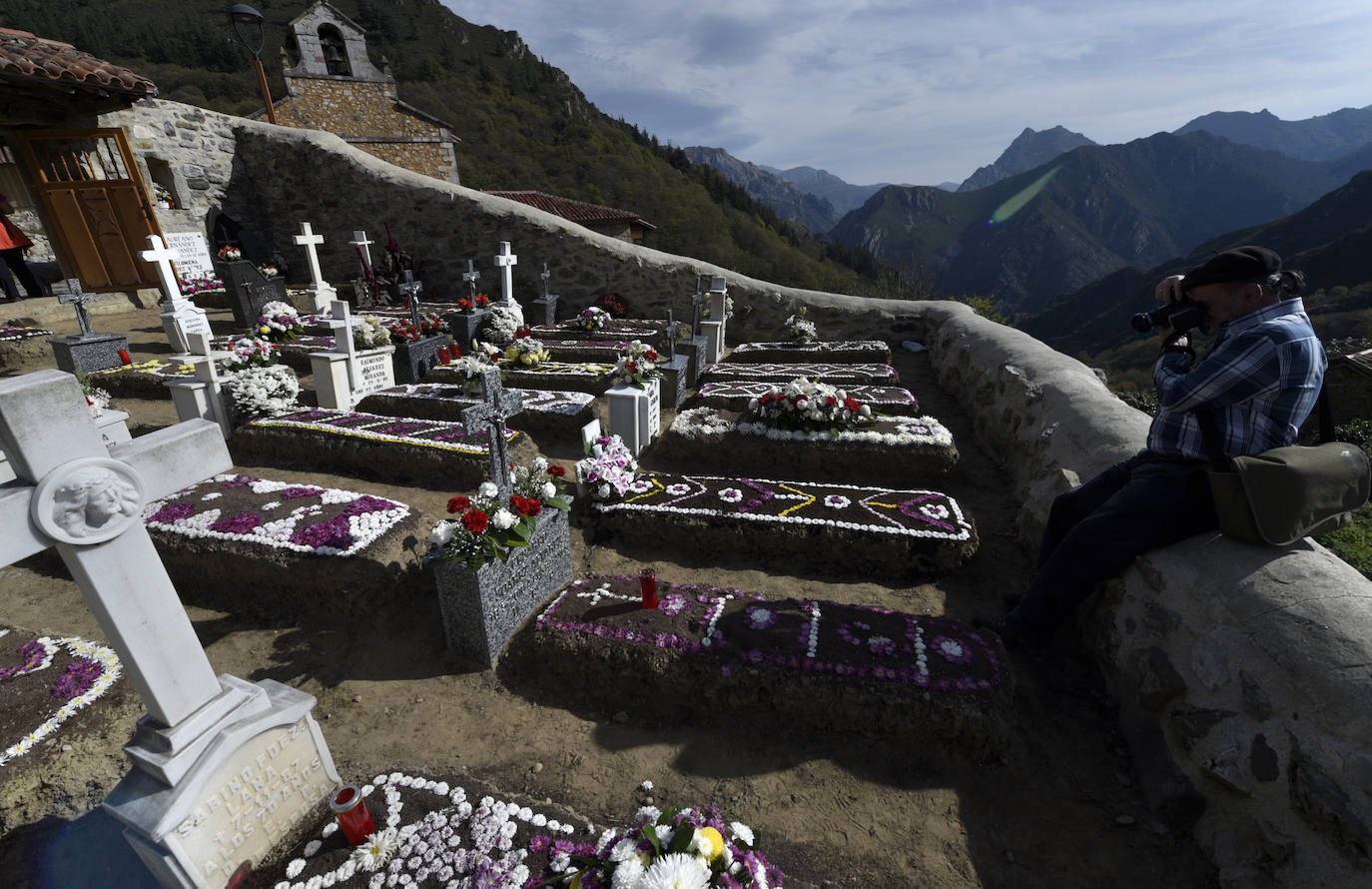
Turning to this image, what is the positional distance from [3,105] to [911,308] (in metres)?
18.4

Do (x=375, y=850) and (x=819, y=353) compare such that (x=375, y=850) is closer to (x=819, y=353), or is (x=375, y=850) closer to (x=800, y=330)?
(x=819, y=353)

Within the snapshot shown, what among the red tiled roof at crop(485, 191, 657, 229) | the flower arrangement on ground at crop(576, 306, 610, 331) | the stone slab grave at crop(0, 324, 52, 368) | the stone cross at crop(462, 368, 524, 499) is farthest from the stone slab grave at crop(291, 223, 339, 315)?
the red tiled roof at crop(485, 191, 657, 229)

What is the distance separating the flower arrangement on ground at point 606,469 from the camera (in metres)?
5.41

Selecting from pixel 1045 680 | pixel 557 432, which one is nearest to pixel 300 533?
pixel 557 432

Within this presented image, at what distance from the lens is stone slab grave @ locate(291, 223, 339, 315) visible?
11.9m

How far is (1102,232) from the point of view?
15600 centimetres

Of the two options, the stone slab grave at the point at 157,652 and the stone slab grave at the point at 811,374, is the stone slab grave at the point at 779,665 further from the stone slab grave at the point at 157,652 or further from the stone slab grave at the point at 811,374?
the stone slab grave at the point at 811,374

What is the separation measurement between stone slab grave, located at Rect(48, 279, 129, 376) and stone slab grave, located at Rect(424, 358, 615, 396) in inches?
191

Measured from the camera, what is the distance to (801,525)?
4938mm

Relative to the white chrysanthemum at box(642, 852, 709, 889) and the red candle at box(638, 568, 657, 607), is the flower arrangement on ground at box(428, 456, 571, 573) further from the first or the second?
the white chrysanthemum at box(642, 852, 709, 889)

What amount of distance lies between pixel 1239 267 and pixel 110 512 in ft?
17.5

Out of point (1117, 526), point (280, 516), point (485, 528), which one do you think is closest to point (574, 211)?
point (280, 516)

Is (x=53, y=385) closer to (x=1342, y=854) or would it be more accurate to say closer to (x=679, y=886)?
(x=679, y=886)

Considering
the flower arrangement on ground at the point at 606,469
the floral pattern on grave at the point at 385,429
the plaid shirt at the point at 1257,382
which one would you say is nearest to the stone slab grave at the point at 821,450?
the flower arrangement on ground at the point at 606,469
